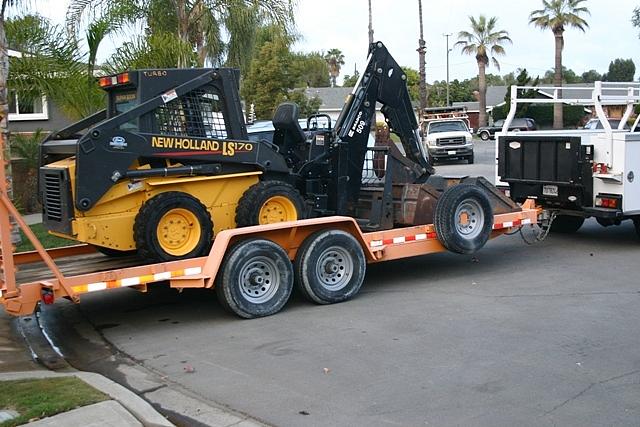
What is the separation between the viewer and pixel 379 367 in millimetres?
6543

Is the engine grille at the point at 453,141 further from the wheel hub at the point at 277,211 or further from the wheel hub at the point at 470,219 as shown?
the wheel hub at the point at 277,211

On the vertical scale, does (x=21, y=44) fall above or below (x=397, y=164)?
above

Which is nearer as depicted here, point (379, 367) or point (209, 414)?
point (209, 414)

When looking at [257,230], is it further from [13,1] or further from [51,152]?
[13,1]

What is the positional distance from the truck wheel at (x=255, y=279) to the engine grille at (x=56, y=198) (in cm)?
168

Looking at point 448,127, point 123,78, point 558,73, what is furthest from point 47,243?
point 558,73

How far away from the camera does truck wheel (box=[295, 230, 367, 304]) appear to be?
28.2 feet

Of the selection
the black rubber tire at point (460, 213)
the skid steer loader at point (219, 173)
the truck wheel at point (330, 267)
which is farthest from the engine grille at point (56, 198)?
the black rubber tire at point (460, 213)

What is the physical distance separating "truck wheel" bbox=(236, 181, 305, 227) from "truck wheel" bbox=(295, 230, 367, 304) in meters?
0.44

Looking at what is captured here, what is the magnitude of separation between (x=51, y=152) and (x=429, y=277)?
508cm

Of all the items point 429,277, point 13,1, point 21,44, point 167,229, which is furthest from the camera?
point 21,44

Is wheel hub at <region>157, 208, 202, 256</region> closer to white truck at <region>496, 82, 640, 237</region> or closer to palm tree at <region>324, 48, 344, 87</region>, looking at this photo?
white truck at <region>496, 82, 640, 237</region>

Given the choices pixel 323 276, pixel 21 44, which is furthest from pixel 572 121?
pixel 323 276

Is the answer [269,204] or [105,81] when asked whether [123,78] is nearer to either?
[105,81]
